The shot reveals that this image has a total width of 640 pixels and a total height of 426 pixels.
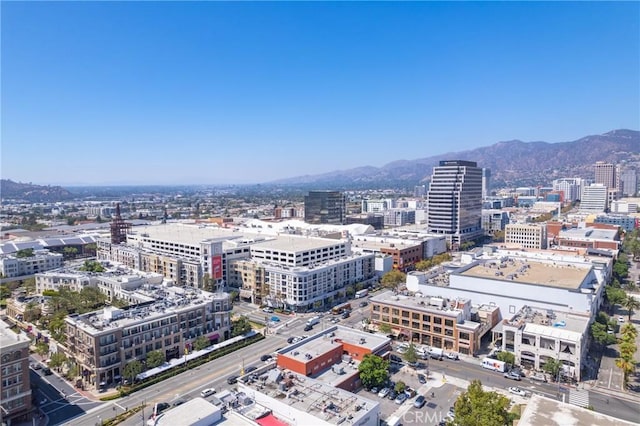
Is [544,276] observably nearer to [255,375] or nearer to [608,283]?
[608,283]

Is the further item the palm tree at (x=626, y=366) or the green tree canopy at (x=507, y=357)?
the green tree canopy at (x=507, y=357)

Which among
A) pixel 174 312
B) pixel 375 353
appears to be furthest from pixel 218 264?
pixel 375 353

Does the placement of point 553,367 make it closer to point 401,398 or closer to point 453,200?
point 401,398

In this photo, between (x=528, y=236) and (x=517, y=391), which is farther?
(x=528, y=236)

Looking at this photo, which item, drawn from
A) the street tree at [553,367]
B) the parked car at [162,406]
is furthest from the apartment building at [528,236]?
the parked car at [162,406]

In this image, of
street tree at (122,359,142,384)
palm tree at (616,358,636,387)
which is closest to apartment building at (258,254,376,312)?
street tree at (122,359,142,384)

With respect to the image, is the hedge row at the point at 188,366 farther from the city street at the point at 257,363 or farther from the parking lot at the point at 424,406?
the parking lot at the point at 424,406

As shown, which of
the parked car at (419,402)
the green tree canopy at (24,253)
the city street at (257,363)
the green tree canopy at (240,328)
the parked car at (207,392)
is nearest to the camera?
the city street at (257,363)

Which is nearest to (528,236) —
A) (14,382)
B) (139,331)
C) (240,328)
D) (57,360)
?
(240,328)
